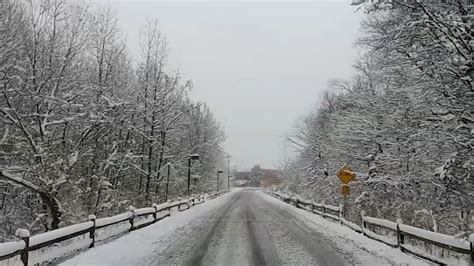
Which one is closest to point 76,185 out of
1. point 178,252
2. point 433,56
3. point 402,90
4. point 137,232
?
point 137,232

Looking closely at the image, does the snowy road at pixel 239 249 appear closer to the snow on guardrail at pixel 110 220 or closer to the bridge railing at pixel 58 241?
the bridge railing at pixel 58 241

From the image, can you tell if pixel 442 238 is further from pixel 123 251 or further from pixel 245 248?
pixel 123 251

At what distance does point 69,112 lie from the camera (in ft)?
75.1

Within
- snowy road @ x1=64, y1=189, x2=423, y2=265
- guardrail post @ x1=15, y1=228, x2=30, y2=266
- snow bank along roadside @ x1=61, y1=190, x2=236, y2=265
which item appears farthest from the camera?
snowy road @ x1=64, y1=189, x2=423, y2=265

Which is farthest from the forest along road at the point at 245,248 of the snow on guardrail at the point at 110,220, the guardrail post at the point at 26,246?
the guardrail post at the point at 26,246

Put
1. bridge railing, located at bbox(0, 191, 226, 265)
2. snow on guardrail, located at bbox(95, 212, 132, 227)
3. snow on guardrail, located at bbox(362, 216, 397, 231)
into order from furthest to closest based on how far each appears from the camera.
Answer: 1. snow on guardrail, located at bbox(362, 216, 397, 231)
2. snow on guardrail, located at bbox(95, 212, 132, 227)
3. bridge railing, located at bbox(0, 191, 226, 265)

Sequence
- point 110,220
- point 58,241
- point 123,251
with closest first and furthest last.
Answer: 1. point 58,241
2. point 123,251
3. point 110,220

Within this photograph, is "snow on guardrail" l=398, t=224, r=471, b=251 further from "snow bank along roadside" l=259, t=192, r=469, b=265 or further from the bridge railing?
the bridge railing

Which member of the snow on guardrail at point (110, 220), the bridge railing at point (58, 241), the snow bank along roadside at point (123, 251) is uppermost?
the snow on guardrail at point (110, 220)

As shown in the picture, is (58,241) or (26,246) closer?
(26,246)

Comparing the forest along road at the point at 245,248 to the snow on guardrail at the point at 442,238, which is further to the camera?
the forest along road at the point at 245,248

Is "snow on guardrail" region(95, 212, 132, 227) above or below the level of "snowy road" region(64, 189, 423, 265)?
above

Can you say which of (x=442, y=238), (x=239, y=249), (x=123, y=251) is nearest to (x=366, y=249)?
(x=442, y=238)

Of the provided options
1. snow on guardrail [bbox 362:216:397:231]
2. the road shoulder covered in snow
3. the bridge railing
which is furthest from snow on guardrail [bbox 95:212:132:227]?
snow on guardrail [bbox 362:216:397:231]
